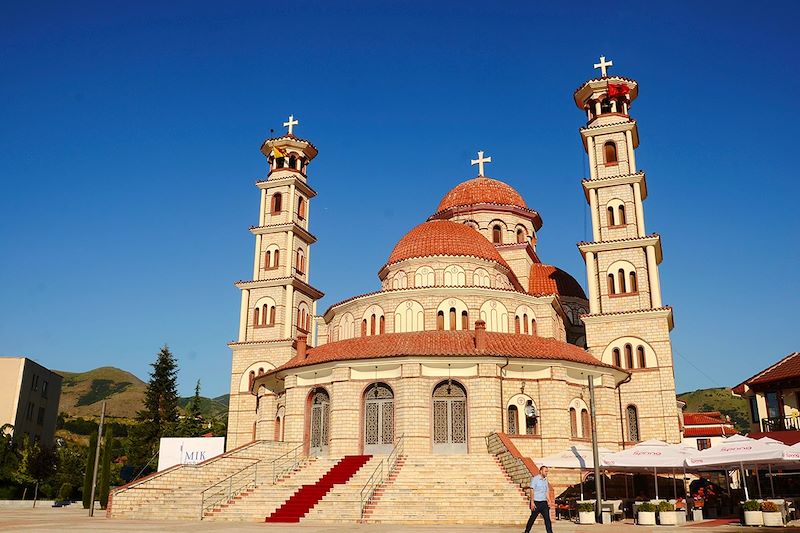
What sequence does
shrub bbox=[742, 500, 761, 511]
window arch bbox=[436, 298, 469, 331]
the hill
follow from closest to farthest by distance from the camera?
1. shrub bbox=[742, 500, 761, 511]
2. window arch bbox=[436, 298, 469, 331]
3. the hill

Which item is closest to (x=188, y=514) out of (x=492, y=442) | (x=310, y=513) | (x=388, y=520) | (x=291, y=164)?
(x=310, y=513)

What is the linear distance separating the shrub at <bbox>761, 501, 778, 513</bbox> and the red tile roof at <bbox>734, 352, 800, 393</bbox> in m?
18.9

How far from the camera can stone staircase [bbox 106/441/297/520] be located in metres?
24.7

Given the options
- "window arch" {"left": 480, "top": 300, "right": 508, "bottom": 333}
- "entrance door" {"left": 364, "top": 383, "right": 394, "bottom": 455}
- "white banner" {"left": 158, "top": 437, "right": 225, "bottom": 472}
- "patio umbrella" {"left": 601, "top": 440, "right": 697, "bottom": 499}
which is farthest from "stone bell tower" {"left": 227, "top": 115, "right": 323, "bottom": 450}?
"patio umbrella" {"left": 601, "top": 440, "right": 697, "bottom": 499}

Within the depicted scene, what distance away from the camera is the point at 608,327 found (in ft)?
130

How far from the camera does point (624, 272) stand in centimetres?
4091

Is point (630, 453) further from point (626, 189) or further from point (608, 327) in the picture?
point (626, 189)

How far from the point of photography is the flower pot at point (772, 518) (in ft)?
63.0

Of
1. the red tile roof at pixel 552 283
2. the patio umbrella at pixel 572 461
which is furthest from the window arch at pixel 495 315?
the patio umbrella at pixel 572 461

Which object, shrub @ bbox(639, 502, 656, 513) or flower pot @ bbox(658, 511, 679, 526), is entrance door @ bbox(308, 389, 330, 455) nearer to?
shrub @ bbox(639, 502, 656, 513)

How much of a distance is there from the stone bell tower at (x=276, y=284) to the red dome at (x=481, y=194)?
1175 centimetres

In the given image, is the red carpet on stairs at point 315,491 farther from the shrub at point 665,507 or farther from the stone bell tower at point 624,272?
the stone bell tower at point 624,272

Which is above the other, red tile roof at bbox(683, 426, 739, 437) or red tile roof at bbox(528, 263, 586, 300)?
red tile roof at bbox(528, 263, 586, 300)

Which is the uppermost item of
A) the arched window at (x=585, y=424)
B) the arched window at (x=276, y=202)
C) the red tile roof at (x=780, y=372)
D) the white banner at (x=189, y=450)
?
the arched window at (x=276, y=202)
